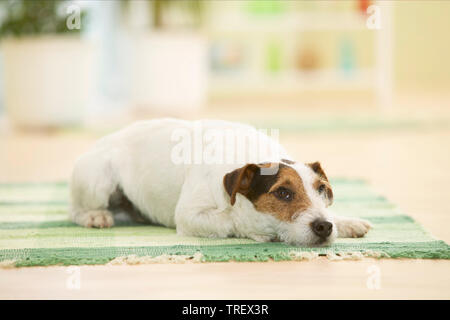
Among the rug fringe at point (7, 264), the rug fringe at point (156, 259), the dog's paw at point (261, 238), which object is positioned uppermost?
the dog's paw at point (261, 238)

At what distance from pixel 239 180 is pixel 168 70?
4.66 metres

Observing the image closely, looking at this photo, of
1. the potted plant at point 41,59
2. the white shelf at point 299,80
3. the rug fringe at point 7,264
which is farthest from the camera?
the white shelf at point 299,80

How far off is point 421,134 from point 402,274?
3.42 m

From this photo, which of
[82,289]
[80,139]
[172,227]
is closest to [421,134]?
[80,139]

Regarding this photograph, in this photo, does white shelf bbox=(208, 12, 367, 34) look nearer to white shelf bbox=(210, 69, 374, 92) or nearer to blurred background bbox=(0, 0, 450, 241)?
blurred background bbox=(0, 0, 450, 241)

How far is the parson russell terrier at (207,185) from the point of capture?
216 cm

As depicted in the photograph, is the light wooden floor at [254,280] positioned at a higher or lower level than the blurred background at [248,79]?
lower

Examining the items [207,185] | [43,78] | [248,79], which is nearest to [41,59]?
[43,78]

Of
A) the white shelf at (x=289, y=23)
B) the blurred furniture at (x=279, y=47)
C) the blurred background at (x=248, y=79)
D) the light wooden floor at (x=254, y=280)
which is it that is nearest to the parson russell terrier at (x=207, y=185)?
the light wooden floor at (x=254, y=280)

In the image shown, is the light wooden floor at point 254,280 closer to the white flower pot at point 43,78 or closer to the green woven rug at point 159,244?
the green woven rug at point 159,244

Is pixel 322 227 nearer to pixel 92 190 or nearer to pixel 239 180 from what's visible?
pixel 239 180

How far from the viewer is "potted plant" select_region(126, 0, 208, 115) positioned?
670 cm

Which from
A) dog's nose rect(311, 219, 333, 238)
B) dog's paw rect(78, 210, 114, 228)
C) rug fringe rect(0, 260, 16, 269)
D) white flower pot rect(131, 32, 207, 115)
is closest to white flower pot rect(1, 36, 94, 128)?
white flower pot rect(131, 32, 207, 115)

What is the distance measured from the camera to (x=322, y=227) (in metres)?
2.12
